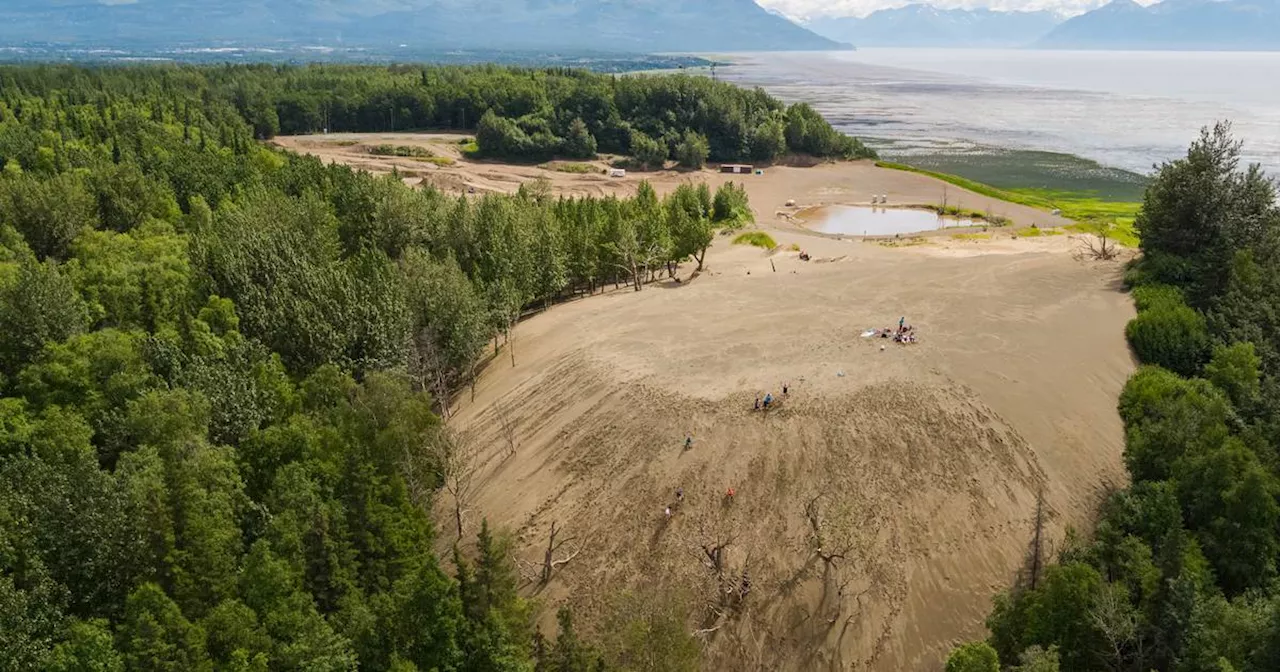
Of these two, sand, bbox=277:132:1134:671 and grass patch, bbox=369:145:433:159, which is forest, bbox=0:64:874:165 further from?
sand, bbox=277:132:1134:671

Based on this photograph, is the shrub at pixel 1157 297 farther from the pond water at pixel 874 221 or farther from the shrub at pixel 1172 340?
the pond water at pixel 874 221

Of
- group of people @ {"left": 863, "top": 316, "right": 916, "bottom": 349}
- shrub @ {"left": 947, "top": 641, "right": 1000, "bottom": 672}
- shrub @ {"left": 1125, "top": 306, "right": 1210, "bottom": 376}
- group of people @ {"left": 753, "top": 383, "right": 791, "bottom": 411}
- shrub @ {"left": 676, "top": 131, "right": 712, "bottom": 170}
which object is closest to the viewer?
shrub @ {"left": 947, "top": 641, "right": 1000, "bottom": 672}

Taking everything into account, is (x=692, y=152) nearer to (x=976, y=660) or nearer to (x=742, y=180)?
(x=742, y=180)

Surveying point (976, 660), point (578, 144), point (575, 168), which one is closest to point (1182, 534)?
point (976, 660)

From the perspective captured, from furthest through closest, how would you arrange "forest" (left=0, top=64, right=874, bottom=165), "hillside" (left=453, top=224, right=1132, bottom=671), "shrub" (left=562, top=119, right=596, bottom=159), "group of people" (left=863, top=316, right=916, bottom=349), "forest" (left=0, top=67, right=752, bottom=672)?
"shrub" (left=562, top=119, right=596, bottom=159) < "forest" (left=0, top=64, right=874, bottom=165) < "group of people" (left=863, top=316, right=916, bottom=349) < "hillside" (left=453, top=224, right=1132, bottom=671) < "forest" (left=0, top=67, right=752, bottom=672)

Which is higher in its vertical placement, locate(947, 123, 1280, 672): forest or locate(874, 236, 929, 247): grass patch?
locate(874, 236, 929, 247): grass patch

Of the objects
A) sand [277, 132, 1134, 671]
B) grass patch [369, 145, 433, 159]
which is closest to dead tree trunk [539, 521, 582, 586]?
sand [277, 132, 1134, 671]

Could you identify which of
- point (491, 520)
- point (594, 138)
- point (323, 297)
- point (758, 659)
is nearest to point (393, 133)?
point (594, 138)
